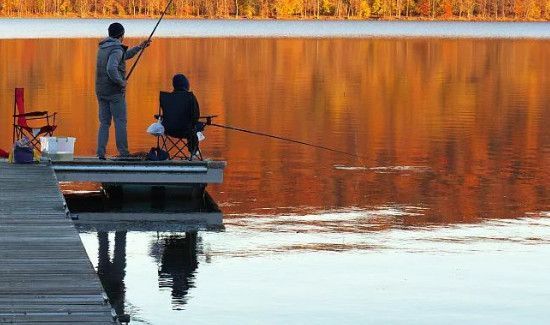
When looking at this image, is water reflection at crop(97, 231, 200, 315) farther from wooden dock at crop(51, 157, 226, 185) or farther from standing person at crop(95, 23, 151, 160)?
standing person at crop(95, 23, 151, 160)

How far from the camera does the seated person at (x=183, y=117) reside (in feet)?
49.5

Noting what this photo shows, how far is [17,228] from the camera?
11.2m

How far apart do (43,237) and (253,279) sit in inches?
68.4

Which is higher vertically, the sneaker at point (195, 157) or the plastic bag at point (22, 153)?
the plastic bag at point (22, 153)

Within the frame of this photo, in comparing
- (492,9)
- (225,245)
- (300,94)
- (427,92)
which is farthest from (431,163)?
(492,9)

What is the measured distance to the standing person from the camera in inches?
595

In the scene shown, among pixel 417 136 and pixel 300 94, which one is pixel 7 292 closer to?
pixel 417 136

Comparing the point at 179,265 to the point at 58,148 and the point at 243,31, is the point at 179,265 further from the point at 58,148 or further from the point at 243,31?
the point at 243,31

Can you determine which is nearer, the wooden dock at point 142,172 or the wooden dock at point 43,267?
the wooden dock at point 43,267

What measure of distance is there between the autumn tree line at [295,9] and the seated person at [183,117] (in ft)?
453

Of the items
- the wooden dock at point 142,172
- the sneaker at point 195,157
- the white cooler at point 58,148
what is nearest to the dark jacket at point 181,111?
A: the sneaker at point 195,157

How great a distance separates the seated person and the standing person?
517mm

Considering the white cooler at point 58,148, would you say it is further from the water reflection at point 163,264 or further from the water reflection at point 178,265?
the water reflection at point 178,265

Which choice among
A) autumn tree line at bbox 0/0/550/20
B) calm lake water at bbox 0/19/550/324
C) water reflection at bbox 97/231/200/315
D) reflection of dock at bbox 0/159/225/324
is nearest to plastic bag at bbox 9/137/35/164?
reflection of dock at bbox 0/159/225/324
